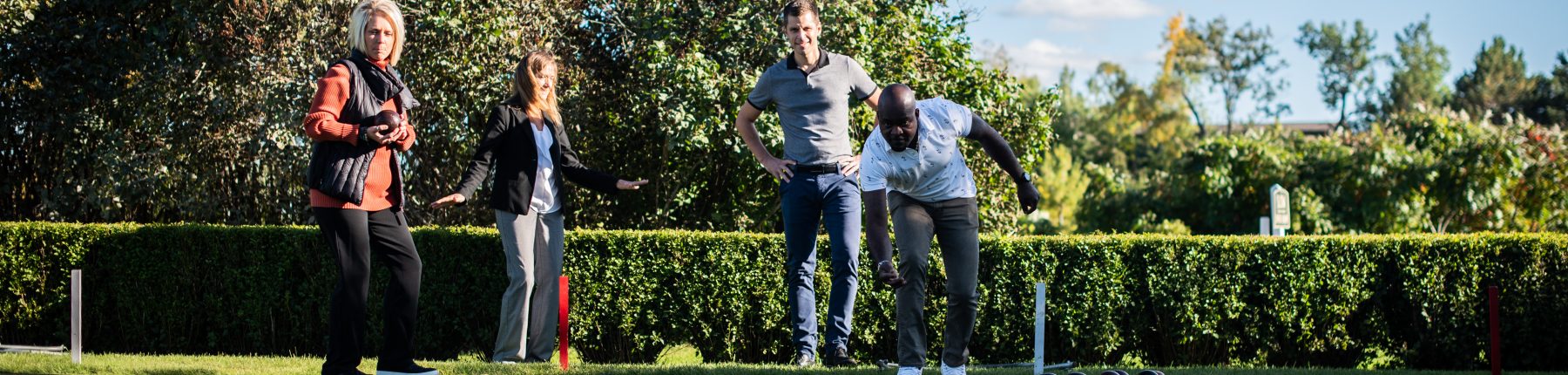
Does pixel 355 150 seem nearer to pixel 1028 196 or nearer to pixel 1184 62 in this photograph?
pixel 1028 196

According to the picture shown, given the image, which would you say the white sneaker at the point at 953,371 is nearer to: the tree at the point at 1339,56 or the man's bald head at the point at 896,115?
the man's bald head at the point at 896,115

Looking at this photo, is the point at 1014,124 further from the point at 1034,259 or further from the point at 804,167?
the point at 804,167

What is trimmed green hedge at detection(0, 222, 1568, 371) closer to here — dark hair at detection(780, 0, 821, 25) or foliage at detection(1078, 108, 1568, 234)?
dark hair at detection(780, 0, 821, 25)

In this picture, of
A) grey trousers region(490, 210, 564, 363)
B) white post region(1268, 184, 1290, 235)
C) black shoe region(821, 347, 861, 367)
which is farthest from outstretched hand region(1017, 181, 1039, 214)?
white post region(1268, 184, 1290, 235)

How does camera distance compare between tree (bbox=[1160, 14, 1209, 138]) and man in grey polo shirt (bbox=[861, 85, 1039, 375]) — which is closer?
man in grey polo shirt (bbox=[861, 85, 1039, 375])

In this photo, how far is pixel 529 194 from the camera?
6066 millimetres

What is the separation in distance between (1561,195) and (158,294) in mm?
18582

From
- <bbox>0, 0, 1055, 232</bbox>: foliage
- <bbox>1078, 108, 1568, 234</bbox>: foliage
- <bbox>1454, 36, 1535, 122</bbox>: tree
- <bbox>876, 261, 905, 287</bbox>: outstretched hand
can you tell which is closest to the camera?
<bbox>876, 261, 905, 287</bbox>: outstretched hand

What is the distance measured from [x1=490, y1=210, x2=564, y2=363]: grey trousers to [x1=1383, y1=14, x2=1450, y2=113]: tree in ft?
220

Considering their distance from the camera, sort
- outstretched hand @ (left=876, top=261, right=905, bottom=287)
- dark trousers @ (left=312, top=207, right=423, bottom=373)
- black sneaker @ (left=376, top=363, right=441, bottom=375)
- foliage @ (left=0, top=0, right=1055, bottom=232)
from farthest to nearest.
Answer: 1. foliage @ (left=0, top=0, right=1055, bottom=232)
2. black sneaker @ (left=376, top=363, right=441, bottom=375)
3. dark trousers @ (left=312, top=207, right=423, bottom=373)
4. outstretched hand @ (left=876, top=261, right=905, bottom=287)

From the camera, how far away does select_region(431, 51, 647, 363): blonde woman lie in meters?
6.07

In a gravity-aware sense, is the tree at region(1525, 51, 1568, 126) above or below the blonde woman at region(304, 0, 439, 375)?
above

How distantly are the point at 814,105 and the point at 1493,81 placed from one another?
67935mm

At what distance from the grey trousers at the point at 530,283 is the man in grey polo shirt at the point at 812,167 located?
110cm
